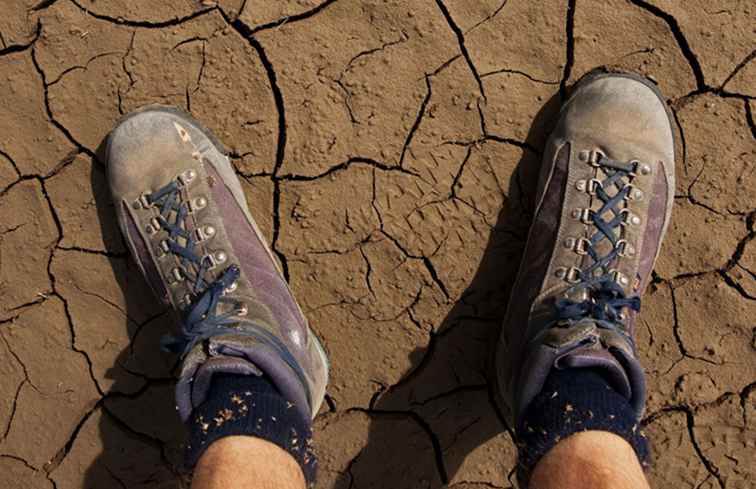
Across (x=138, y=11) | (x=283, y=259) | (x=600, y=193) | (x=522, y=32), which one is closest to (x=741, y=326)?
(x=600, y=193)

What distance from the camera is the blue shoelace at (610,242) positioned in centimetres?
201

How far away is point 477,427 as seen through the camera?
89.7 inches

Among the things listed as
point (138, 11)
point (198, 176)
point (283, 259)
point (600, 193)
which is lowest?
point (283, 259)

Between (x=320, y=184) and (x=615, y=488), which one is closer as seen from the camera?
(x=615, y=488)

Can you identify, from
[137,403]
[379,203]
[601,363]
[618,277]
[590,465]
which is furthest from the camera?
[137,403]

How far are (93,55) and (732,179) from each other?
74.0 inches

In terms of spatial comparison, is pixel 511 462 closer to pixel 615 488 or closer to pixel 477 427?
pixel 477 427

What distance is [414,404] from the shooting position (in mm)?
2285

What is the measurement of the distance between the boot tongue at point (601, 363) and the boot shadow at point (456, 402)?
1.40 ft

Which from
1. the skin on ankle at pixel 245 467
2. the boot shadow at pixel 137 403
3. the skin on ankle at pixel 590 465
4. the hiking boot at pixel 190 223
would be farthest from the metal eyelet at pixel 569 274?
the boot shadow at pixel 137 403

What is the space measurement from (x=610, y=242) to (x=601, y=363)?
44 centimetres

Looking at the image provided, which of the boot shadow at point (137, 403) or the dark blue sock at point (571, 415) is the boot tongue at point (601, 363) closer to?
the dark blue sock at point (571, 415)

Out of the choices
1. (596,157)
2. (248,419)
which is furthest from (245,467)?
(596,157)

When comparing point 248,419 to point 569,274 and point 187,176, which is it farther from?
point 569,274
